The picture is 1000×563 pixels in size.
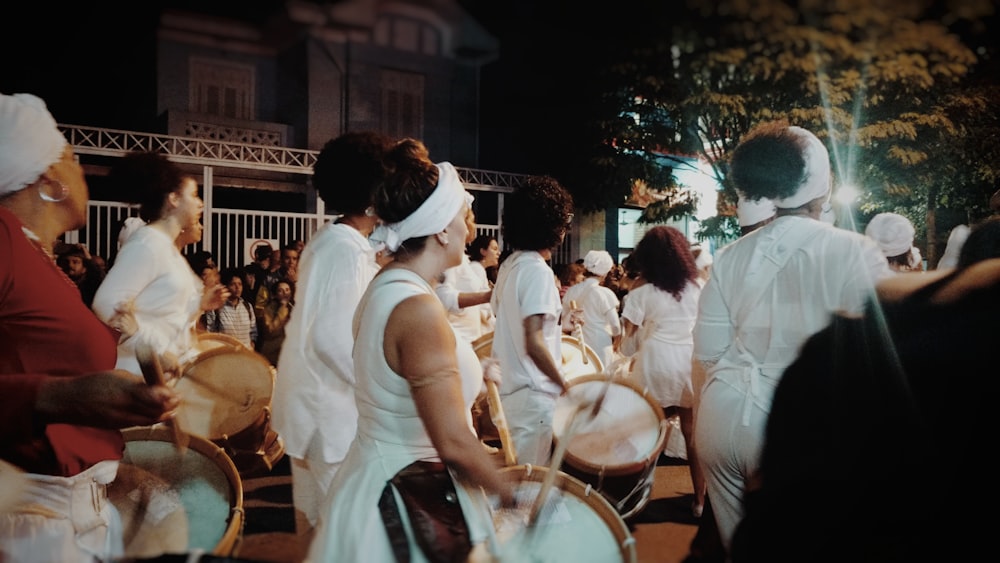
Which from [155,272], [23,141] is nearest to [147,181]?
[155,272]

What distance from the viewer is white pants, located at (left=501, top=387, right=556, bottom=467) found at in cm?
354

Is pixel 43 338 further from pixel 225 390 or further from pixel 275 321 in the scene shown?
pixel 275 321

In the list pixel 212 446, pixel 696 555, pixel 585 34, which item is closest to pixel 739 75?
pixel 585 34

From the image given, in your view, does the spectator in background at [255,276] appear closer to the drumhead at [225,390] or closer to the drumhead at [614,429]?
the drumhead at [225,390]

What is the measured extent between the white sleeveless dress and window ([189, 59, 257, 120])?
4.79 m

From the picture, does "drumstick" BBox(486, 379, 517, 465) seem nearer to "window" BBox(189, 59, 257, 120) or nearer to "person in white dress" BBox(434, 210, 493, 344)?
"person in white dress" BBox(434, 210, 493, 344)

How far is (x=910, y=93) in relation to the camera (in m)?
1.87

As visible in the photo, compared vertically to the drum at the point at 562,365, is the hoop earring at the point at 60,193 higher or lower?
higher

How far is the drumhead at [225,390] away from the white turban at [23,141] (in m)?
2.31

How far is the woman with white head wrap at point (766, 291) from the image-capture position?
7.60 ft

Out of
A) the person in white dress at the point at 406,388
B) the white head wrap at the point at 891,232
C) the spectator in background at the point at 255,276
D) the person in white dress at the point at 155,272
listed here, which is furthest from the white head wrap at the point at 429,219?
the spectator in background at the point at 255,276

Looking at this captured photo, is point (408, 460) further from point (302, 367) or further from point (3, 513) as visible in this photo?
point (302, 367)

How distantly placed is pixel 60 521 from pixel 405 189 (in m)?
1.25

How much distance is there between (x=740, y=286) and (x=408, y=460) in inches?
55.4
